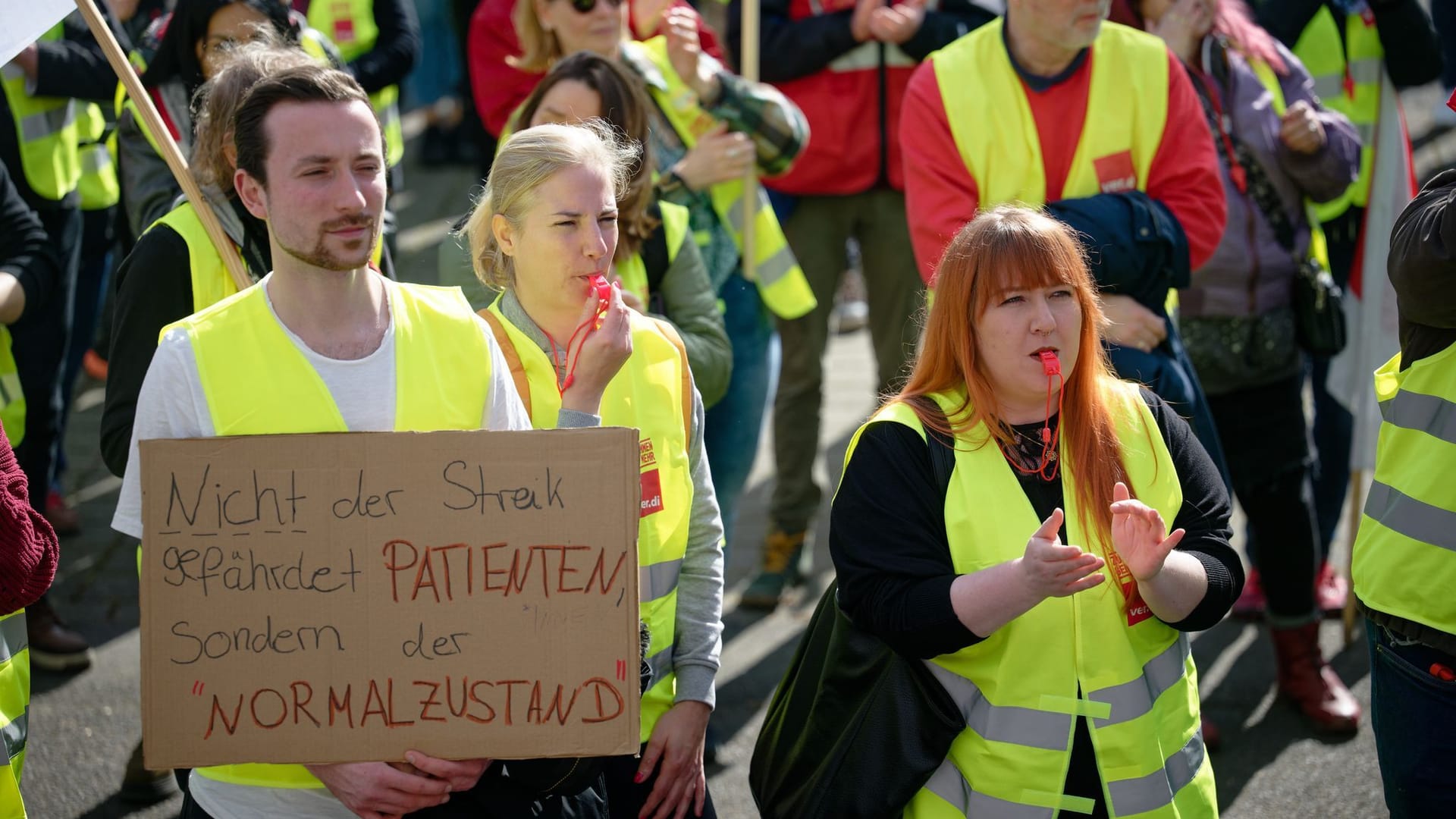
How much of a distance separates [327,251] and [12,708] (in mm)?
1060

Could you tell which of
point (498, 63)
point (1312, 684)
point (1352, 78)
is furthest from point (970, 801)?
point (1352, 78)

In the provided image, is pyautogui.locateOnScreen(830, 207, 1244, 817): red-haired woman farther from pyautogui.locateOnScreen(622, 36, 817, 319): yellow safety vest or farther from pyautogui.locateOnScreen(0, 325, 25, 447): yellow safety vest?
pyautogui.locateOnScreen(0, 325, 25, 447): yellow safety vest

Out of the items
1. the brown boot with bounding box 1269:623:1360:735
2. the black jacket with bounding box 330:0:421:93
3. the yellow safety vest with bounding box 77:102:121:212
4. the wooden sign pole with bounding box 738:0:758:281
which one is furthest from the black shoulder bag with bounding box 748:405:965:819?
the yellow safety vest with bounding box 77:102:121:212

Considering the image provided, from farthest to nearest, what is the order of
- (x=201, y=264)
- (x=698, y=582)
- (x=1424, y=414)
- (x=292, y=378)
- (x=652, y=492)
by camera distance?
(x=201, y=264) < (x=698, y=582) < (x=652, y=492) < (x=1424, y=414) < (x=292, y=378)

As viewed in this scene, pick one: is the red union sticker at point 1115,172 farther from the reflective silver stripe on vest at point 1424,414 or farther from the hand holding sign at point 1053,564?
the hand holding sign at point 1053,564

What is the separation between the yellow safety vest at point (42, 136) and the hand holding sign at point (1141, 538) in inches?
154

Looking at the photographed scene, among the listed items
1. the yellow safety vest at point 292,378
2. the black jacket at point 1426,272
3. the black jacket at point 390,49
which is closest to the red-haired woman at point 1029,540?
the black jacket at point 1426,272

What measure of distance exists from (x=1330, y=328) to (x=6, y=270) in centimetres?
369

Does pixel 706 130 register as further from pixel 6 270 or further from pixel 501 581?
pixel 501 581

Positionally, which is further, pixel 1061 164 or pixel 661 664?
pixel 1061 164

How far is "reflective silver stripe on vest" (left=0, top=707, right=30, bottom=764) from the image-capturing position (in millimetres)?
2646

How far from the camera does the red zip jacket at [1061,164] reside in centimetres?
378

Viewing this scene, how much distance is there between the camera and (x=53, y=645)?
493 centimetres

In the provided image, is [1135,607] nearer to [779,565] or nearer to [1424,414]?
[1424,414]
